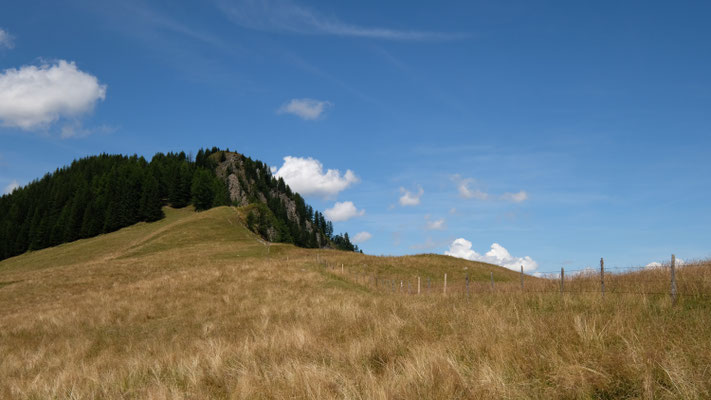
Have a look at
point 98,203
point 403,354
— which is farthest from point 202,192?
point 403,354

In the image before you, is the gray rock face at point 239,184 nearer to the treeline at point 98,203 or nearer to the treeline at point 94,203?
the treeline at point 98,203

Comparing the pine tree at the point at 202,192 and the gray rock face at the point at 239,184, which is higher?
the gray rock face at the point at 239,184

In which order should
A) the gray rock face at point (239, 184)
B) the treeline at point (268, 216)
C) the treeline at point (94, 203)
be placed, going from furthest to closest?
the gray rock face at point (239, 184) → the treeline at point (94, 203) → the treeline at point (268, 216)

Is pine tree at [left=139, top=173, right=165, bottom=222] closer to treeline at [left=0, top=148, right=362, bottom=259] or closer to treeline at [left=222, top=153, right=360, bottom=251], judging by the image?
treeline at [left=0, top=148, right=362, bottom=259]

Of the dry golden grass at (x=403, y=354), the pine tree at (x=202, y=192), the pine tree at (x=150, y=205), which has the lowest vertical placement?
the dry golden grass at (x=403, y=354)

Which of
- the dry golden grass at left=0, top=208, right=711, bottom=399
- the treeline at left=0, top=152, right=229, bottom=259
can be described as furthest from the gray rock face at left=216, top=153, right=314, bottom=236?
the dry golden grass at left=0, top=208, right=711, bottom=399

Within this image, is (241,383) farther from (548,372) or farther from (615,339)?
(615,339)

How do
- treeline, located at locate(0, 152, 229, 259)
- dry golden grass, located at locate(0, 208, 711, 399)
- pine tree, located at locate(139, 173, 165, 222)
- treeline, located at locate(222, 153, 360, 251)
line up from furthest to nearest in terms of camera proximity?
treeline, located at locate(0, 152, 229, 259), pine tree, located at locate(139, 173, 165, 222), treeline, located at locate(222, 153, 360, 251), dry golden grass, located at locate(0, 208, 711, 399)

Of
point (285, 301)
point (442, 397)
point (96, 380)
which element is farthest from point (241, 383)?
point (285, 301)

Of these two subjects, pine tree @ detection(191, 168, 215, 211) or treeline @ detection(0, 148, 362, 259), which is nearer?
treeline @ detection(0, 148, 362, 259)

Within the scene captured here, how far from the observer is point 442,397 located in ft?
13.2

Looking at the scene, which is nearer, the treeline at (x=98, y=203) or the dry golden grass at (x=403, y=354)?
the dry golden grass at (x=403, y=354)

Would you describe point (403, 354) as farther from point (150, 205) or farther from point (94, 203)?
point (94, 203)

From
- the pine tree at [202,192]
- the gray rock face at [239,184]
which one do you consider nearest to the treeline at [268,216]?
the gray rock face at [239,184]
